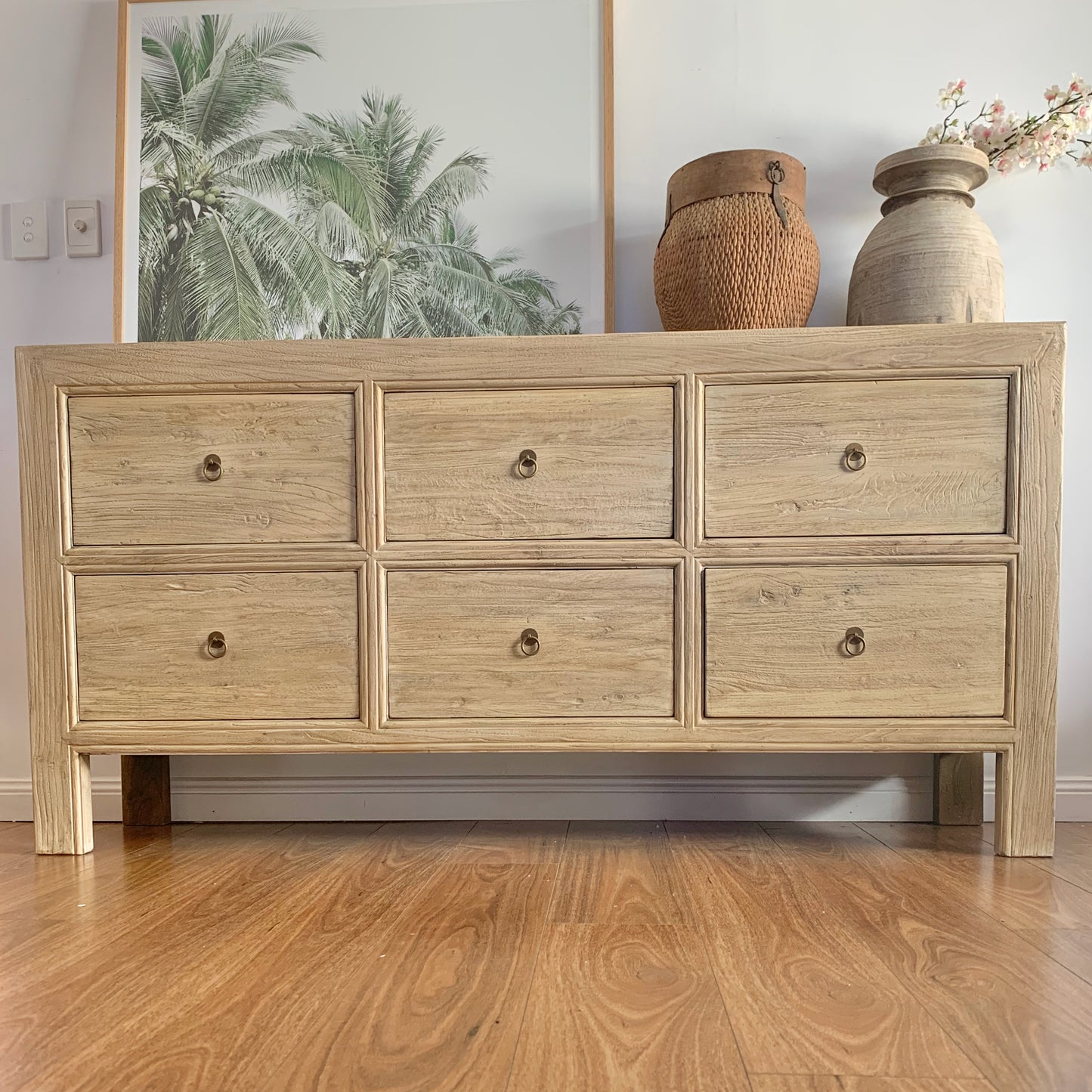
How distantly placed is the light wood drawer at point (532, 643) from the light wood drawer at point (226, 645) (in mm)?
88

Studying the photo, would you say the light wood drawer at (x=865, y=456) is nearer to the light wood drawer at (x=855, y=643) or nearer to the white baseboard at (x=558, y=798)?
the light wood drawer at (x=855, y=643)

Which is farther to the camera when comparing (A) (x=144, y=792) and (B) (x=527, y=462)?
(A) (x=144, y=792)

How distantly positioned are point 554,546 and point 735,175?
2.27ft

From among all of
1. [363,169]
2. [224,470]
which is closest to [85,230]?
[363,169]

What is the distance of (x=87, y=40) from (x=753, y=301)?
1392mm

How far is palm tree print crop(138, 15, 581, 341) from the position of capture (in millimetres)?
1632

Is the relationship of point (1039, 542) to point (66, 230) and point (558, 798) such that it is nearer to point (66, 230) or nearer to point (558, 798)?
point (558, 798)

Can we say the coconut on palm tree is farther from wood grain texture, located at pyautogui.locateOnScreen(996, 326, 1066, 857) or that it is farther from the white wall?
wood grain texture, located at pyautogui.locateOnScreen(996, 326, 1066, 857)

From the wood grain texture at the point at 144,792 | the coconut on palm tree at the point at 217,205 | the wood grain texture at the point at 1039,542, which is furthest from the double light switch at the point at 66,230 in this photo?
the wood grain texture at the point at 1039,542

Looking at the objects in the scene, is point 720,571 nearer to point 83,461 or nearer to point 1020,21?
point 83,461

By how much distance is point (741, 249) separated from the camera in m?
1.41

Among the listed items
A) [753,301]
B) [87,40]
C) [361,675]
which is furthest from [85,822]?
[87,40]

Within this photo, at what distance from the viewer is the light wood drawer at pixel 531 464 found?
1.30 metres

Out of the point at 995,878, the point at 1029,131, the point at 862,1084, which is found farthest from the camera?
the point at 1029,131
